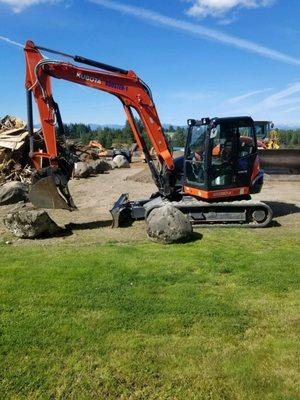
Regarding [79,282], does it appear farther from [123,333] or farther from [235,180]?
[235,180]

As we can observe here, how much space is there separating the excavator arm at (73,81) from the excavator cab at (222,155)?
980 millimetres

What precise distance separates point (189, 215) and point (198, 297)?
4165mm

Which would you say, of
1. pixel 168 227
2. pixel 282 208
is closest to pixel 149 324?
pixel 168 227

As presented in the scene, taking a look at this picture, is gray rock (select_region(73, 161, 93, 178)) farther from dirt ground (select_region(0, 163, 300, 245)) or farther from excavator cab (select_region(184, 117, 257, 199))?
excavator cab (select_region(184, 117, 257, 199))

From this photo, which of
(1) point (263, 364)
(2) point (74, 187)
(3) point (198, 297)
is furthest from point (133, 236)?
(2) point (74, 187)

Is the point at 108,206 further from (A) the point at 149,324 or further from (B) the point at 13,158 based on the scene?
(A) the point at 149,324

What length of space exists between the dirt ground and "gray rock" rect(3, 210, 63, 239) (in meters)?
0.15

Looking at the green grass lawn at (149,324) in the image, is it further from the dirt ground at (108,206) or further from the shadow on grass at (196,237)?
the dirt ground at (108,206)

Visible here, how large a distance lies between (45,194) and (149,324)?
505 centimetres

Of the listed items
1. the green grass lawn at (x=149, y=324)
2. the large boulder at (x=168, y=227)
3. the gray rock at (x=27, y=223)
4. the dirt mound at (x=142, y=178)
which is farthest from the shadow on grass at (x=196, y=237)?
the dirt mound at (x=142, y=178)

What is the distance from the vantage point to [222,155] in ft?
31.6

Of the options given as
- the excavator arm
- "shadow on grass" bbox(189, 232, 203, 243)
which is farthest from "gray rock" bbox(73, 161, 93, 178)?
"shadow on grass" bbox(189, 232, 203, 243)

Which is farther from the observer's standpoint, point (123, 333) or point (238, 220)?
point (238, 220)

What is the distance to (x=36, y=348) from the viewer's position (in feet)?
14.3
